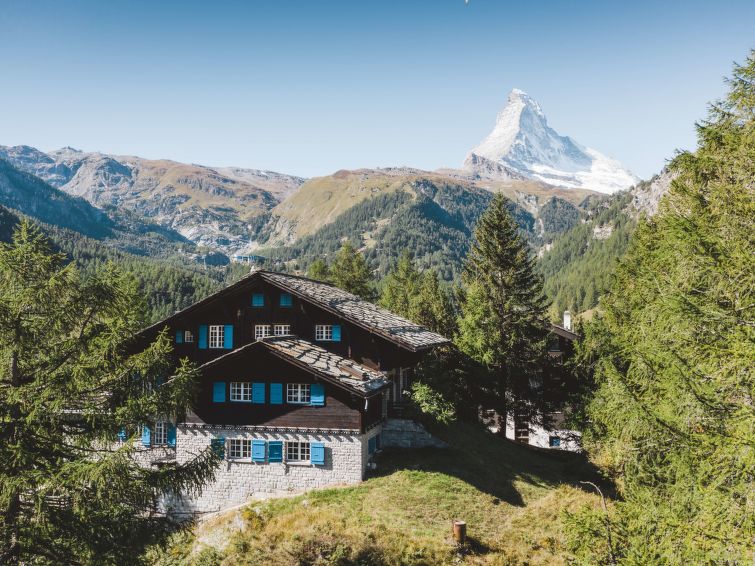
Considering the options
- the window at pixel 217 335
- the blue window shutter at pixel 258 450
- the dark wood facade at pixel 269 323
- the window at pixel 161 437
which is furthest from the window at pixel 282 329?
the window at pixel 161 437

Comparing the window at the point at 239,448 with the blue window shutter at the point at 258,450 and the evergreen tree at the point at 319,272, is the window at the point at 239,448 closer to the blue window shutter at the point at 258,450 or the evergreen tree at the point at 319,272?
the blue window shutter at the point at 258,450

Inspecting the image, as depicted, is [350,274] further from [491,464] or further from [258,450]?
[258,450]

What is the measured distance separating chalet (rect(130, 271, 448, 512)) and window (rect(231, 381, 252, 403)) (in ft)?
0.18

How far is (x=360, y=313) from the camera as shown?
35.1 m

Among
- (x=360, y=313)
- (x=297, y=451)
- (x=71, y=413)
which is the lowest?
(x=297, y=451)

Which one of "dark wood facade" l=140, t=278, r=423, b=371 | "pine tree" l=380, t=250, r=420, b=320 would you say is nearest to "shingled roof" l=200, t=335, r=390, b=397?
"dark wood facade" l=140, t=278, r=423, b=371

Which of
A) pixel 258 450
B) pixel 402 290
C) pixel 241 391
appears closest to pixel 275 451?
pixel 258 450

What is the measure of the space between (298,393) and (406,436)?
7.02m

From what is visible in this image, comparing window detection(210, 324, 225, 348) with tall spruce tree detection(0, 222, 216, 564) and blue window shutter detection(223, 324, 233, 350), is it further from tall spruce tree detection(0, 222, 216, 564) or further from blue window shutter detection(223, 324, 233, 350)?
tall spruce tree detection(0, 222, 216, 564)

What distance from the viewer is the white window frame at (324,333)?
33.8m

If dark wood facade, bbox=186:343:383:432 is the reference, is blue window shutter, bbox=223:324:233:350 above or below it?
above

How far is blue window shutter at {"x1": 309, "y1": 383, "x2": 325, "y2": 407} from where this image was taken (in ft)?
94.1

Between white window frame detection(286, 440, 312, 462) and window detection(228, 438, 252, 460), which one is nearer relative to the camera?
white window frame detection(286, 440, 312, 462)

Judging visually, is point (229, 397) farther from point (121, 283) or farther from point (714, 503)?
point (714, 503)
